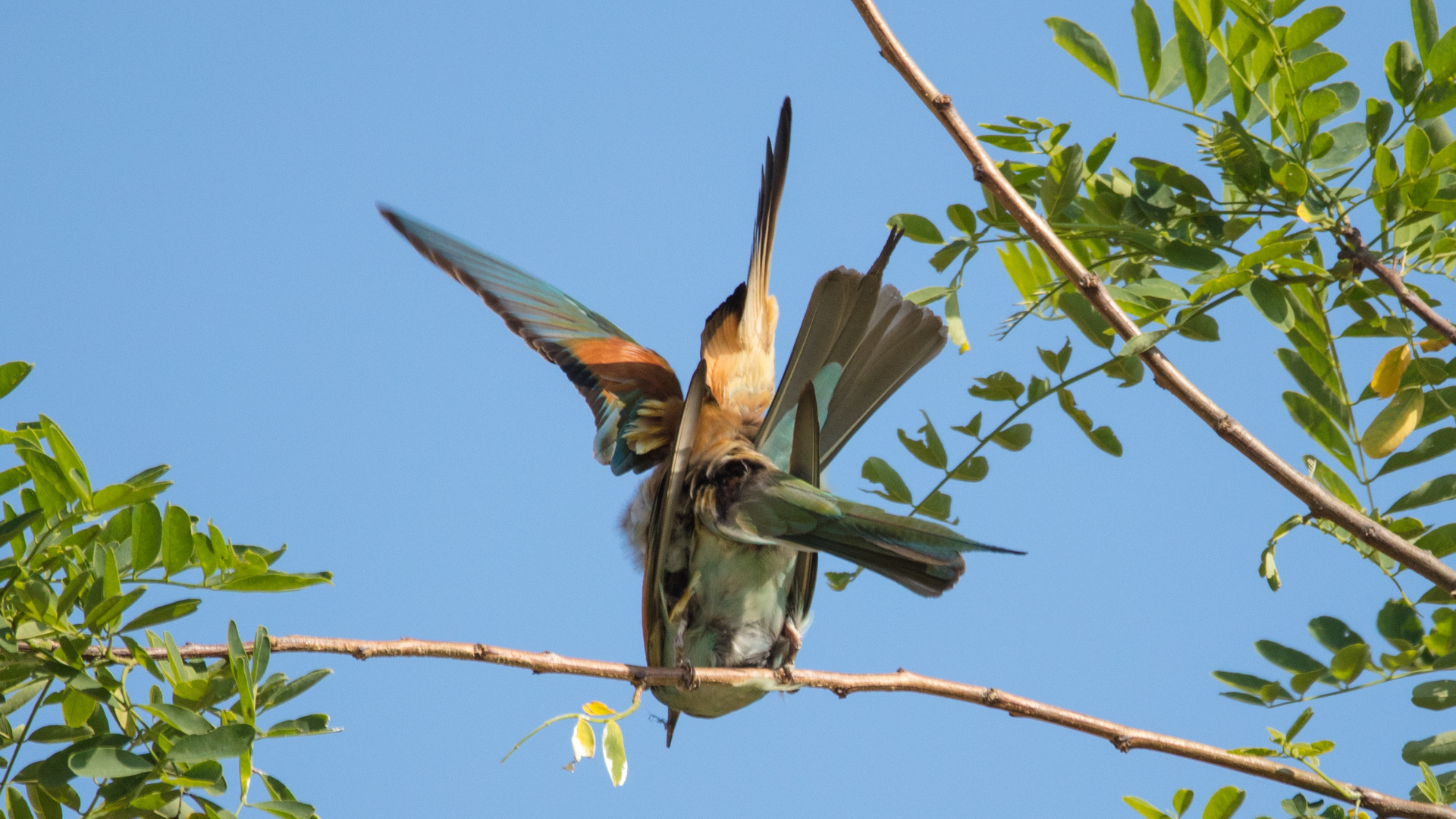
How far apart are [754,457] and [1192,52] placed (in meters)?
0.97

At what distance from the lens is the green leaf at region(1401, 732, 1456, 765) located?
64.0 inches

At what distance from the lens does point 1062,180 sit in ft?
5.97

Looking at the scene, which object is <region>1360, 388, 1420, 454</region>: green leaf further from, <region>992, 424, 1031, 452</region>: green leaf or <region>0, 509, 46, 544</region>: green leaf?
<region>0, 509, 46, 544</region>: green leaf

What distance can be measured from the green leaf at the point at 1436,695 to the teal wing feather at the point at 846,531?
1.95ft

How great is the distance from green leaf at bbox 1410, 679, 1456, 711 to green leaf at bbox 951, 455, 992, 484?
73 cm

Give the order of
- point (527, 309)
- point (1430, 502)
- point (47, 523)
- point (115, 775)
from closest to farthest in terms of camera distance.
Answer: point (115, 775) < point (47, 523) < point (1430, 502) < point (527, 309)

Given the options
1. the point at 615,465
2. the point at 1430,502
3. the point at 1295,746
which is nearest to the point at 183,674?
the point at 615,465

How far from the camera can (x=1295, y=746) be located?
5.24 feet

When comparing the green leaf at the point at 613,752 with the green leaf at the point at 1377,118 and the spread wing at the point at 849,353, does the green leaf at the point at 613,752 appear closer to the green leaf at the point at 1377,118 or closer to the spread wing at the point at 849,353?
the spread wing at the point at 849,353

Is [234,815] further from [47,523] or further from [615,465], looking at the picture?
[615,465]

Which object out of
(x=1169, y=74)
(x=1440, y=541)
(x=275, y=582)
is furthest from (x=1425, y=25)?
(x=275, y=582)

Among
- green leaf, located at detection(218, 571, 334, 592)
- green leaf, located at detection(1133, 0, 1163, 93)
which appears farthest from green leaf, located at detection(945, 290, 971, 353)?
green leaf, located at detection(218, 571, 334, 592)

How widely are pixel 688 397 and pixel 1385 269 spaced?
1.00m

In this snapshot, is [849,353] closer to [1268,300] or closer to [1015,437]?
[1015,437]
